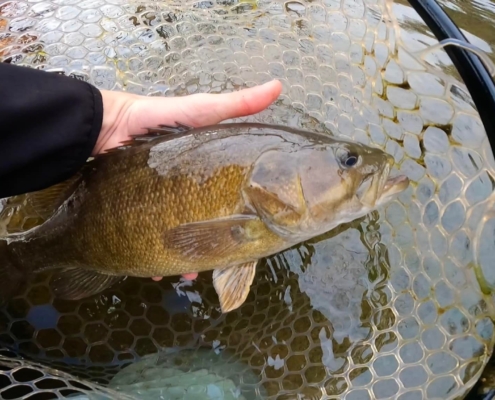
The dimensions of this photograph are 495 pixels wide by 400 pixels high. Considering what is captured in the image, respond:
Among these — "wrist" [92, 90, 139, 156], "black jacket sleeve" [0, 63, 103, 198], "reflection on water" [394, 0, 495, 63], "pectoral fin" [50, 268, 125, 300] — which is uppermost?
"reflection on water" [394, 0, 495, 63]

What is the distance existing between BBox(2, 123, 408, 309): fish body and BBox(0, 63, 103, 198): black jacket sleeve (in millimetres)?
159

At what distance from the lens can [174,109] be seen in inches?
98.2

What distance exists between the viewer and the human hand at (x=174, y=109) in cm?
237

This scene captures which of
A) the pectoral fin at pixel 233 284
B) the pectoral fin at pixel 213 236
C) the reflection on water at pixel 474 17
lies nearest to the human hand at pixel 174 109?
the pectoral fin at pixel 213 236

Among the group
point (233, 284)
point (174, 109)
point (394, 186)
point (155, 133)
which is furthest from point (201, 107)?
point (394, 186)

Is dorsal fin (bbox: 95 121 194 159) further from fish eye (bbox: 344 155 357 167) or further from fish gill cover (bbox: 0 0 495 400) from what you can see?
fish gill cover (bbox: 0 0 495 400)

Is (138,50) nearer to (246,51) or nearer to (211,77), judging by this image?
(211,77)

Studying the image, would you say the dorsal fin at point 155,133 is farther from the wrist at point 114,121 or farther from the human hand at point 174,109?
the wrist at point 114,121

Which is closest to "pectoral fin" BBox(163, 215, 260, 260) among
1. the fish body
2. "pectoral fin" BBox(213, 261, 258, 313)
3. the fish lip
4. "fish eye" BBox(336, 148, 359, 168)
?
the fish body

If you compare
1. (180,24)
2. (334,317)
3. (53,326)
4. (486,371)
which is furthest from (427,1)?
(53,326)

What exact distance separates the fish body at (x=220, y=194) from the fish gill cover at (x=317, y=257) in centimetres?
63

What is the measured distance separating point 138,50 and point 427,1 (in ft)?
7.26

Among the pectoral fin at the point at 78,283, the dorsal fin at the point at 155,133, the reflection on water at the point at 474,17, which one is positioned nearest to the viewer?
the dorsal fin at the point at 155,133

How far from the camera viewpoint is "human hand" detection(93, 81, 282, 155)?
7.78 feet
